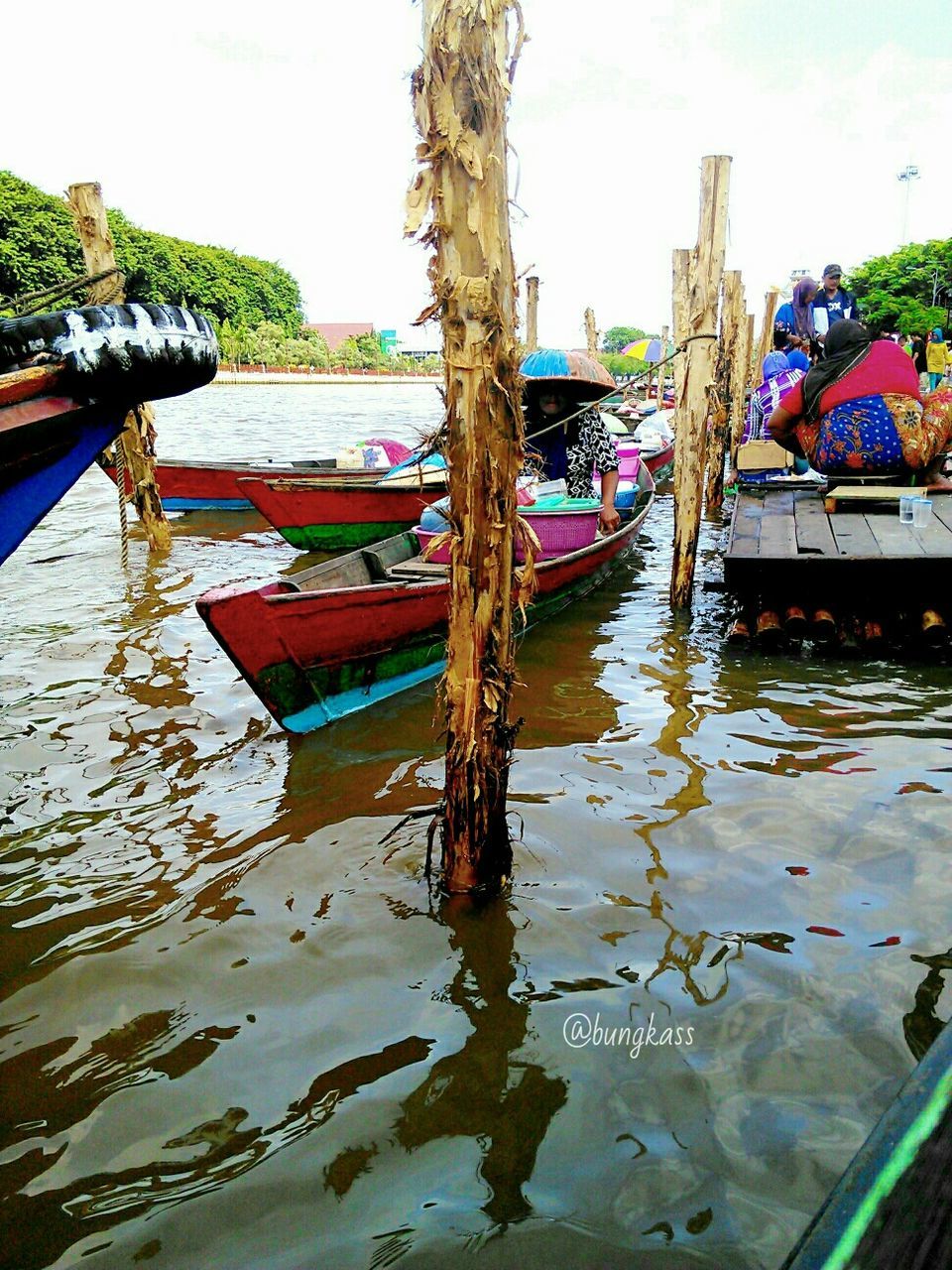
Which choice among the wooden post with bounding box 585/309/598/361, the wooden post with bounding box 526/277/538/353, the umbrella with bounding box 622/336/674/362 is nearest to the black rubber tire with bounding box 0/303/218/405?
the wooden post with bounding box 526/277/538/353

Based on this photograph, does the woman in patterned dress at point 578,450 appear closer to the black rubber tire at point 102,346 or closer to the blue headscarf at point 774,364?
the black rubber tire at point 102,346

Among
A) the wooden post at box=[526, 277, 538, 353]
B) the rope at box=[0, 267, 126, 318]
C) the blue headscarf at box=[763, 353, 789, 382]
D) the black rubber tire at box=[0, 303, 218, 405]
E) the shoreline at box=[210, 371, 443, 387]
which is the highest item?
the shoreline at box=[210, 371, 443, 387]

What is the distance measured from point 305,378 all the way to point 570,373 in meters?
69.9

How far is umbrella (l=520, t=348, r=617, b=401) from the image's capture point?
272 inches

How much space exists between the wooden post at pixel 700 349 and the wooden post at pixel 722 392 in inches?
152

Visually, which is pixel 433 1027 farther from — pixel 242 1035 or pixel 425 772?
pixel 425 772

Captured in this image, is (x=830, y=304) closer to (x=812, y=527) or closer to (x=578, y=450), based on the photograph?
(x=578, y=450)

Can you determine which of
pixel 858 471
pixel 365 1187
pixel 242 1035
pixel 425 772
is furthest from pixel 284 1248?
pixel 858 471

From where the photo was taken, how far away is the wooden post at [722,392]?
410 inches

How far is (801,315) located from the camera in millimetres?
10180

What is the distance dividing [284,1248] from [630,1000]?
1205mm

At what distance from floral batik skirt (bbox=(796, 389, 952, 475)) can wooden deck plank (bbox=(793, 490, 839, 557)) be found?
40 centimetres

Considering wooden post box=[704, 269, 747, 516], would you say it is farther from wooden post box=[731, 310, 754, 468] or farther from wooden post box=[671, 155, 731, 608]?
wooden post box=[671, 155, 731, 608]

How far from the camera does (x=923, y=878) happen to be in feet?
10.4
